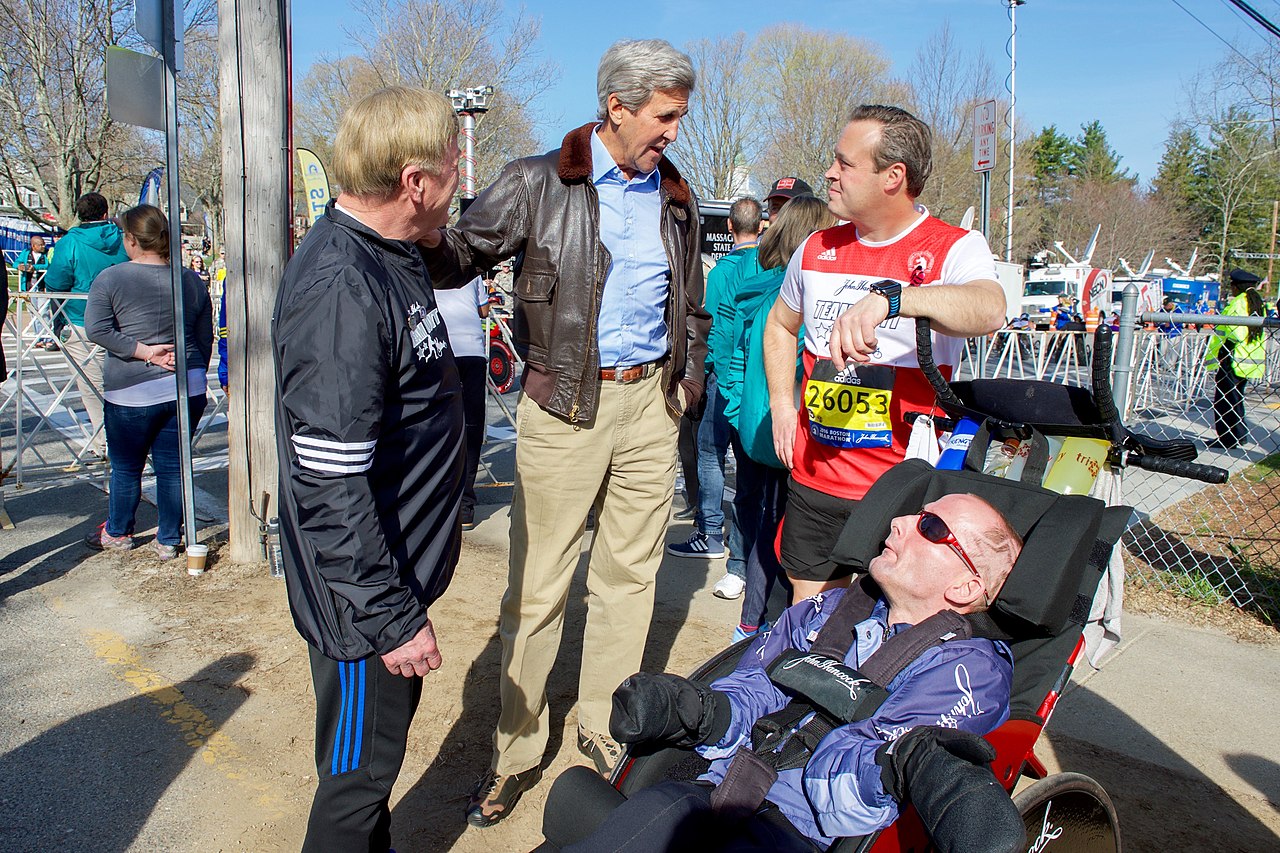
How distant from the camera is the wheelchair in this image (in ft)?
6.64

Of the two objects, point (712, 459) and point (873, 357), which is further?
point (712, 459)

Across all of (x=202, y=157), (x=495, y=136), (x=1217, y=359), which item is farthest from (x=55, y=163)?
(x=1217, y=359)

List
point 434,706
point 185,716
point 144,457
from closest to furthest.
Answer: point 185,716 → point 434,706 → point 144,457

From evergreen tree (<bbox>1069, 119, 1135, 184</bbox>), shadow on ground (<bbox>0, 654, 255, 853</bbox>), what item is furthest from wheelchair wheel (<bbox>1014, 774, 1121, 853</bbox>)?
evergreen tree (<bbox>1069, 119, 1135, 184</bbox>)

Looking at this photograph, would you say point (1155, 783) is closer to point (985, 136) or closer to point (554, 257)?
point (554, 257)

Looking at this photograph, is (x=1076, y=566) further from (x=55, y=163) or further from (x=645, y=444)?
(x=55, y=163)

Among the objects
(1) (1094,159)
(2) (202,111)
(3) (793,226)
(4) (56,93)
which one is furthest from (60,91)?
(1) (1094,159)

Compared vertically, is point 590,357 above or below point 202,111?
below

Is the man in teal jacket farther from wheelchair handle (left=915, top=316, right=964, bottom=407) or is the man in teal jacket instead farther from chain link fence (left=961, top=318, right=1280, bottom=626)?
chain link fence (left=961, top=318, right=1280, bottom=626)

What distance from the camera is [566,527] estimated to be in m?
2.97

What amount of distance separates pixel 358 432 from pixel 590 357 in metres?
1.17

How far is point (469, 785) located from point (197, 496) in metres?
4.25

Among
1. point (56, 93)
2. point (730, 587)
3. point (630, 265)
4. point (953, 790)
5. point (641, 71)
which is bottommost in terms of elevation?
point (730, 587)

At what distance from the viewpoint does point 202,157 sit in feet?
127
